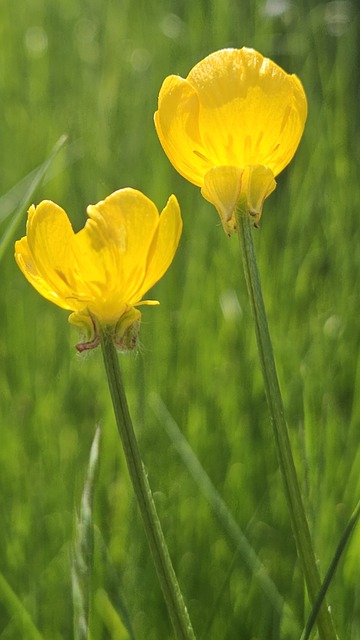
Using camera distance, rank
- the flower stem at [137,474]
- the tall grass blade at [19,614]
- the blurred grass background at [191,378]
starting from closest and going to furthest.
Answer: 1. the flower stem at [137,474]
2. the tall grass blade at [19,614]
3. the blurred grass background at [191,378]

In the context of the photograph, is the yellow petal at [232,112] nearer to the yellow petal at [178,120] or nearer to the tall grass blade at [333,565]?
the yellow petal at [178,120]

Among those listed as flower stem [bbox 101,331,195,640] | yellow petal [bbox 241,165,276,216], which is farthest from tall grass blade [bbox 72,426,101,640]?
yellow petal [bbox 241,165,276,216]

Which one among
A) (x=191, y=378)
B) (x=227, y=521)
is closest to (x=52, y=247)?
(x=227, y=521)

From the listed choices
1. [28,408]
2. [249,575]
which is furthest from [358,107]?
[249,575]

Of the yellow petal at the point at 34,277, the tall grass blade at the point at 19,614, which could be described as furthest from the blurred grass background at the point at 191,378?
the yellow petal at the point at 34,277

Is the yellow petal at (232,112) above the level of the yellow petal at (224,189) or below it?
above

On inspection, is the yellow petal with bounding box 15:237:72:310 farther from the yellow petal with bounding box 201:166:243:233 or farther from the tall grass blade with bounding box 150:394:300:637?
the tall grass blade with bounding box 150:394:300:637
